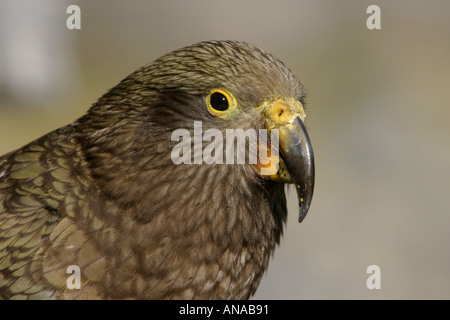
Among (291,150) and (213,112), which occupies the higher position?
(213,112)

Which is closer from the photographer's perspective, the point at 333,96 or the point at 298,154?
the point at 298,154

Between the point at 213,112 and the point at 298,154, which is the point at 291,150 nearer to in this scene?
the point at 298,154

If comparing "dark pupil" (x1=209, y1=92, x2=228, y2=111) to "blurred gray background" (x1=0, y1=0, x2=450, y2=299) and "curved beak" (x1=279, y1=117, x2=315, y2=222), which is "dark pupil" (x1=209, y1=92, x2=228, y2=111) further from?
"blurred gray background" (x1=0, y1=0, x2=450, y2=299)

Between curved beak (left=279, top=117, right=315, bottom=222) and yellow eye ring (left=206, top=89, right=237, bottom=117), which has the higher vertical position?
yellow eye ring (left=206, top=89, right=237, bottom=117)

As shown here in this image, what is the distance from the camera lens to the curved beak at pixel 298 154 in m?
2.55

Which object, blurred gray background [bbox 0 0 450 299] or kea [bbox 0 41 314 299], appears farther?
blurred gray background [bbox 0 0 450 299]

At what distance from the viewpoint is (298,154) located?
8.39 ft

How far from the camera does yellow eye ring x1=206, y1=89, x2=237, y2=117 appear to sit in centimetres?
259

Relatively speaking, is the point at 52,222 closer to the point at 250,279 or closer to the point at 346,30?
the point at 250,279

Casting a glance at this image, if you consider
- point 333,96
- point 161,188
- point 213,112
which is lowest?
point 333,96

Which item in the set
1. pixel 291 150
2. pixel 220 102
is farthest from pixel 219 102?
pixel 291 150

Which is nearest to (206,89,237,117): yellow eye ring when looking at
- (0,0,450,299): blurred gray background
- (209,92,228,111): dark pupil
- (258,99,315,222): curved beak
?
(209,92,228,111): dark pupil

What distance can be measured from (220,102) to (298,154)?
415 millimetres
